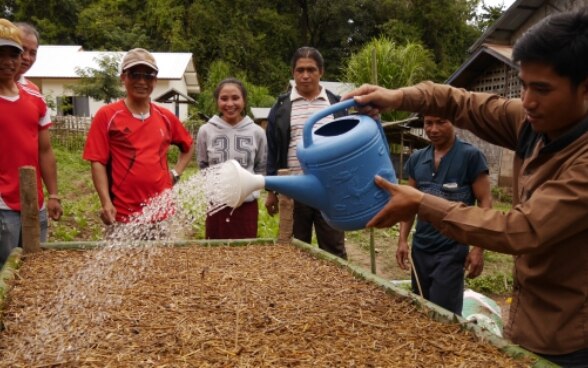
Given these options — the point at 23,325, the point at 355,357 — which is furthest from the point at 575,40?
the point at 23,325

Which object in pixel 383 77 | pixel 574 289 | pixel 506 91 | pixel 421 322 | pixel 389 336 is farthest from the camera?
pixel 383 77

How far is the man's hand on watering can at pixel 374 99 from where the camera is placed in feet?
6.30

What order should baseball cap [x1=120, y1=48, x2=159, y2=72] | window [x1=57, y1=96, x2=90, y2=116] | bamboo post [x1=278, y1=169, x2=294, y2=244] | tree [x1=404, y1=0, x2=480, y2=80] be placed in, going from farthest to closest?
1. tree [x1=404, y1=0, x2=480, y2=80]
2. window [x1=57, y1=96, x2=90, y2=116]
3. bamboo post [x1=278, y1=169, x2=294, y2=244]
4. baseball cap [x1=120, y1=48, x2=159, y2=72]

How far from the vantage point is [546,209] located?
1371mm

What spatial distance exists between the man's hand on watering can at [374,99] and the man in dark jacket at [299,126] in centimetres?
166

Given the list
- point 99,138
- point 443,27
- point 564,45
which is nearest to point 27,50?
point 99,138

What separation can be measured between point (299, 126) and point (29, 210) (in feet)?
5.84

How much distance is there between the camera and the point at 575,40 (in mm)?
1358

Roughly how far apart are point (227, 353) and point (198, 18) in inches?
1212

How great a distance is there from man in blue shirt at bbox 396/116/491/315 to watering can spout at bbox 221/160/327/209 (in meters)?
1.23

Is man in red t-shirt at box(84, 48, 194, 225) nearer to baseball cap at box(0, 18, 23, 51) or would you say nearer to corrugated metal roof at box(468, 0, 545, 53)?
baseball cap at box(0, 18, 23, 51)

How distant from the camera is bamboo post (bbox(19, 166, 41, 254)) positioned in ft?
8.86

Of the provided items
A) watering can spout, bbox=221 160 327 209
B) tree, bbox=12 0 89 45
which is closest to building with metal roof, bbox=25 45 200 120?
tree, bbox=12 0 89 45

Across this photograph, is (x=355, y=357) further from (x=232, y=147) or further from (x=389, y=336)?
(x=232, y=147)
